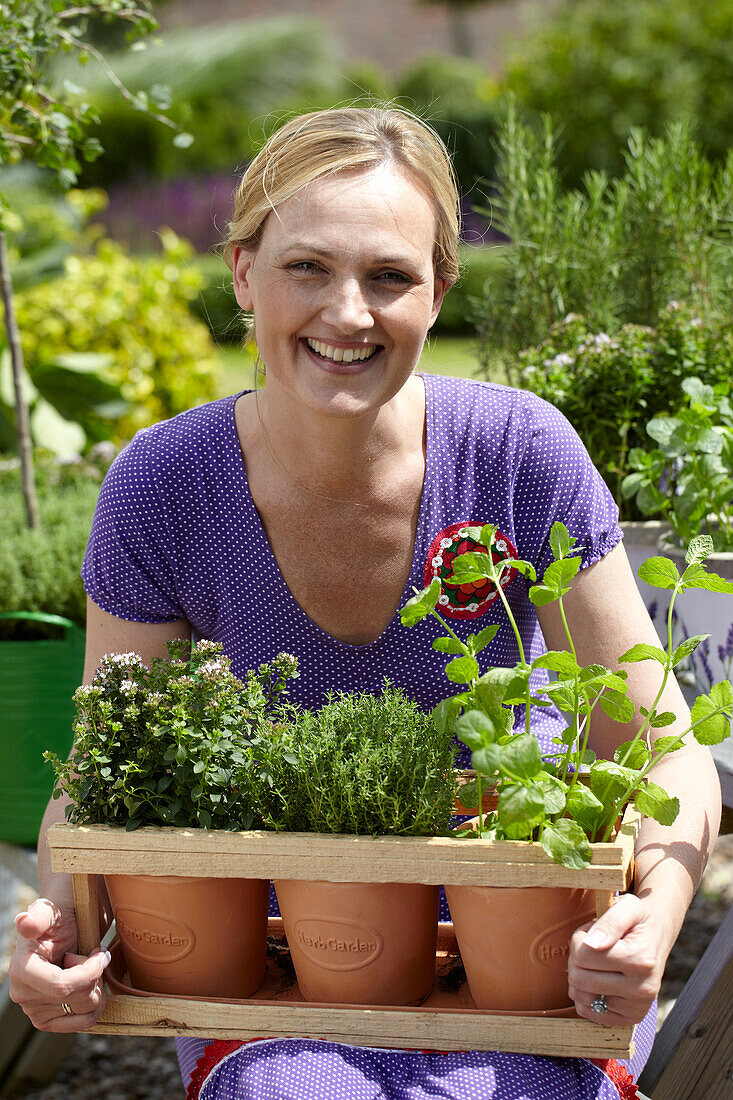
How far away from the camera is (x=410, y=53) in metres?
21.2

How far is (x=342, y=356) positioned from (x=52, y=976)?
83 centimetres

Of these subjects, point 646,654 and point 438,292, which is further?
point 438,292

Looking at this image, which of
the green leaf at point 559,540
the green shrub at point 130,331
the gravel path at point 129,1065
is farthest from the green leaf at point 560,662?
the green shrub at point 130,331

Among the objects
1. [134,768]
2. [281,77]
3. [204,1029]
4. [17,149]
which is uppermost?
[281,77]

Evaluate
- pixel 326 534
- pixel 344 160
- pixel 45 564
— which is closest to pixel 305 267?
pixel 344 160

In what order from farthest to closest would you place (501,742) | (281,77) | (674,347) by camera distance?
(281,77) → (674,347) → (501,742)

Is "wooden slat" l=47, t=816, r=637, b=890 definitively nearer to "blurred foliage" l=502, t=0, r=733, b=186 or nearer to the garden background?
the garden background

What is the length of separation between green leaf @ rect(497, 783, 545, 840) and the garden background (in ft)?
2.35

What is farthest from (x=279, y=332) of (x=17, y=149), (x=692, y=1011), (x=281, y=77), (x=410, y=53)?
(x=410, y=53)

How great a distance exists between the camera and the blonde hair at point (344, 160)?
148cm

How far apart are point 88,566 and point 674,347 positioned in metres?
1.16

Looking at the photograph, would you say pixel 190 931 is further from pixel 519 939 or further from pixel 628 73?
pixel 628 73

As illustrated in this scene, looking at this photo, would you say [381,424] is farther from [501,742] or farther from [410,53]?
A: [410,53]

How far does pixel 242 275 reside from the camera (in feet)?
5.38
